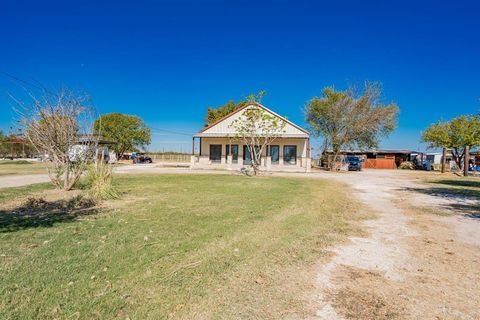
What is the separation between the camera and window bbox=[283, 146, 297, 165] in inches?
1014

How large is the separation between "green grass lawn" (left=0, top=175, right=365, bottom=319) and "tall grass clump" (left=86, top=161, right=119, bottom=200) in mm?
1436

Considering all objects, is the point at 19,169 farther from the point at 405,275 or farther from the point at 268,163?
the point at 405,275

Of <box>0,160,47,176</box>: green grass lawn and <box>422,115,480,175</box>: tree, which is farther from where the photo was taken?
<box>422,115,480,175</box>: tree

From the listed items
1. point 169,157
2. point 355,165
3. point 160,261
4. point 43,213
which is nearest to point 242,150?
point 355,165

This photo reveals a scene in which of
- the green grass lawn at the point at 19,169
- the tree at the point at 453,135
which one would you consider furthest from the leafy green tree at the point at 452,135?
the green grass lawn at the point at 19,169

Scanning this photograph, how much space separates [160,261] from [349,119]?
97.5 feet

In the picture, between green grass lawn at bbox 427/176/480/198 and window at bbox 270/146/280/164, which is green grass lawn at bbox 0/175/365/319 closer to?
green grass lawn at bbox 427/176/480/198

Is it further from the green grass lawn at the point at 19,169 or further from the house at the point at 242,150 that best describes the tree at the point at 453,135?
the green grass lawn at the point at 19,169

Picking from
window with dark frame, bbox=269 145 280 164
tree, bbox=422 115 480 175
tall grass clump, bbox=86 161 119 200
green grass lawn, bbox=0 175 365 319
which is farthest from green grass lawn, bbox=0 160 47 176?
tree, bbox=422 115 480 175

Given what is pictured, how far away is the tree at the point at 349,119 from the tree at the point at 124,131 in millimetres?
25215

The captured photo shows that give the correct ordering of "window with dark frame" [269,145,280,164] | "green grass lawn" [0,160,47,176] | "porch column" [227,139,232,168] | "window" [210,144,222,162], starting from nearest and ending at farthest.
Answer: "green grass lawn" [0,160,47,176], "porch column" [227,139,232,168], "window with dark frame" [269,145,280,164], "window" [210,144,222,162]

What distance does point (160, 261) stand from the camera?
350cm

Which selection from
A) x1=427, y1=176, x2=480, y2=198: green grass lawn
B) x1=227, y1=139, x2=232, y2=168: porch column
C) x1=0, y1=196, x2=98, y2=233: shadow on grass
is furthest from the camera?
x1=227, y1=139, x2=232, y2=168: porch column

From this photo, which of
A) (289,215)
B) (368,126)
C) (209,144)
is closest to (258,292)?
(289,215)
